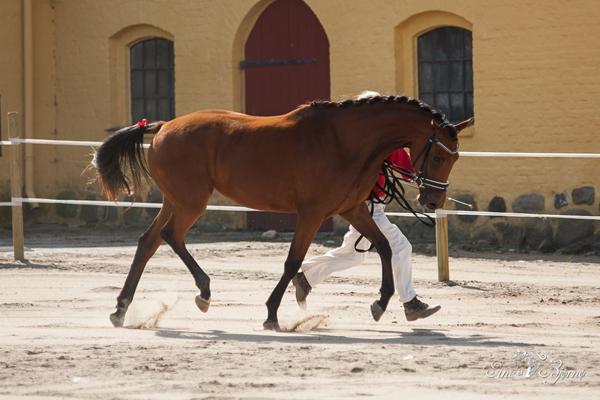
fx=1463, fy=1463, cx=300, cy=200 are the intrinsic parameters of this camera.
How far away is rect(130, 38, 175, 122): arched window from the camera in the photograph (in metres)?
20.8

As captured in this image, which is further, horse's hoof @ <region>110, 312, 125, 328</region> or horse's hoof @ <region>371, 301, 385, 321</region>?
horse's hoof @ <region>110, 312, 125, 328</region>

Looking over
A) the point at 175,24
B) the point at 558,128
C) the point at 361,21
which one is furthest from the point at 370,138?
the point at 175,24

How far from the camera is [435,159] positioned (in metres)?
10.8

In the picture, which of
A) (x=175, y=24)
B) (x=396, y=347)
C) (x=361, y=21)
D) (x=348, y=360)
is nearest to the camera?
(x=348, y=360)

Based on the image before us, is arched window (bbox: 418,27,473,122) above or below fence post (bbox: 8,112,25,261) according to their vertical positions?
above

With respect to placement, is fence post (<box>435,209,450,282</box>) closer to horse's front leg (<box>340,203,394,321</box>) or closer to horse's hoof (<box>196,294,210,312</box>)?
horse's front leg (<box>340,203,394,321</box>)

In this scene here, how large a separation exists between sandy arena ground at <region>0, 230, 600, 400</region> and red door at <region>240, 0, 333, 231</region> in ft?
11.0

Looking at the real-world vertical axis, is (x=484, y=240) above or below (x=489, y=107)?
below

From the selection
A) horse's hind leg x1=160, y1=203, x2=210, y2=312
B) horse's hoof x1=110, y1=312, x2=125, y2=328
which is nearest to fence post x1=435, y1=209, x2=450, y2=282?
horse's hind leg x1=160, y1=203, x2=210, y2=312

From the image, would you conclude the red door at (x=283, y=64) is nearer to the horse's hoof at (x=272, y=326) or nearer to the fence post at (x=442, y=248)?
the fence post at (x=442, y=248)

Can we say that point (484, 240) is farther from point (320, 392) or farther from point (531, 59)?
point (320, 392)

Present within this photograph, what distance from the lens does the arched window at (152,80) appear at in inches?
818

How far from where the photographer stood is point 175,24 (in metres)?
20.2

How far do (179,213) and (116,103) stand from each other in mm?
10003
